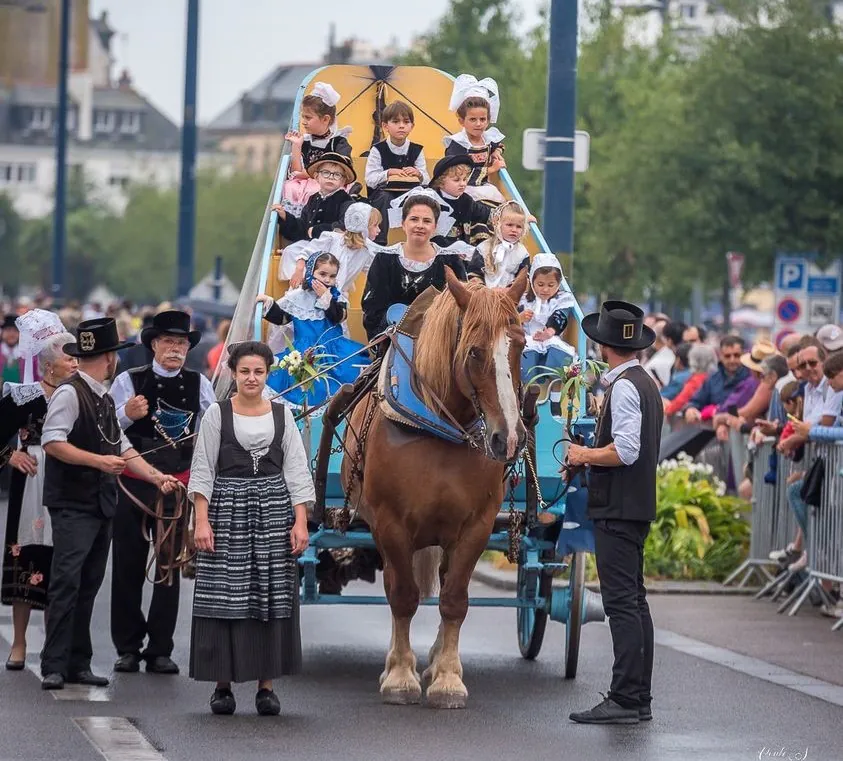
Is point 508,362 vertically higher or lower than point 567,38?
lower

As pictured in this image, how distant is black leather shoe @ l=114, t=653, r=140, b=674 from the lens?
11.1m

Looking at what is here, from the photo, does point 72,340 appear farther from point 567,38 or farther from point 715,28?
point 715,28

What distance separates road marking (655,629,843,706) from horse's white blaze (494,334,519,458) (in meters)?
2.58

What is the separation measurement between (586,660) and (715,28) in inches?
1004

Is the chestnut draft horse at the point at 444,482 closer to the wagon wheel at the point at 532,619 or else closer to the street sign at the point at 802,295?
the wagon wheel at the point at 532,619

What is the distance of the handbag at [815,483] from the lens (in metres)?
14.2

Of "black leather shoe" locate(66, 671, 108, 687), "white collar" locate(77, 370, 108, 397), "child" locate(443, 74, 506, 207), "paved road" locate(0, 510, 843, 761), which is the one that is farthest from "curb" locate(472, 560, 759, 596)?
"white collar" locate(77, 370, 108, 397)

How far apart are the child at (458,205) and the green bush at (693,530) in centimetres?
450

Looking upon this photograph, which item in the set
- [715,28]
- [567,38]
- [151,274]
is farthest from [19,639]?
[151,274]

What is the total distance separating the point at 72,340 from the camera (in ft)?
35.9

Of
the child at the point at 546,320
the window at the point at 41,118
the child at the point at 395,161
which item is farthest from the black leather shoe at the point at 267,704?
the window at the point at 41,118

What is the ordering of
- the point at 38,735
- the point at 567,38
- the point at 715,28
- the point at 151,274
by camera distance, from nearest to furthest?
the point at 38,735 → the point at 567,38 → the point at 715,28 → the point at 151,274

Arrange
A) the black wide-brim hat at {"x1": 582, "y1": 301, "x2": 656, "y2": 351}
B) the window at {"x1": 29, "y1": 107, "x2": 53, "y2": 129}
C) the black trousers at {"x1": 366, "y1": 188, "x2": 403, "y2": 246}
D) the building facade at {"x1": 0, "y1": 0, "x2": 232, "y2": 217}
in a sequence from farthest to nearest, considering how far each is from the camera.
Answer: the window at {"x1": 29, "y1": 107, "x2": 53, "y2": 129} < the building facade at {"x1": 0, "y1": 0, "x2": 232, "y2": 217} < the black trousers at {"x1": 366, "y1": 188, "x2": 403, "y2": 246} < the black wide-brim hat at {"x1": 582, "y1": 301, "x2": 656, "y2": 351}

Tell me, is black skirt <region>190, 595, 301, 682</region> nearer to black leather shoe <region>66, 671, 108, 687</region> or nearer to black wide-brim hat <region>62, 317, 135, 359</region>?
black leather shoe <region>66, 671, 108, 687</region>
